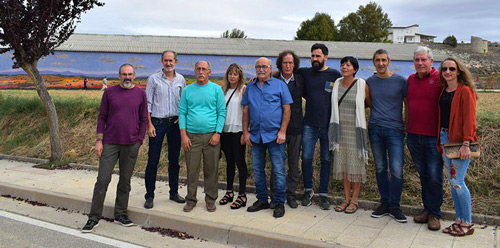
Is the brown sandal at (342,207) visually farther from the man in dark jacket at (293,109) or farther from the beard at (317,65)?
the beard at (317,65)

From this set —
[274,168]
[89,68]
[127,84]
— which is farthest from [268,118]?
[89,68]

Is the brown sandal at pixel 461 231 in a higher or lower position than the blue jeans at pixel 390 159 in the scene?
lower

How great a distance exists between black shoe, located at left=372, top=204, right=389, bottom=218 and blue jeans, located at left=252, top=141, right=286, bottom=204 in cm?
126

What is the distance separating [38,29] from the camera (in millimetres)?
8773

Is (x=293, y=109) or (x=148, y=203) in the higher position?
(x=293, y=109)

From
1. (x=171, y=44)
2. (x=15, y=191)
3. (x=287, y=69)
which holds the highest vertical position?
(x=171, y=44)

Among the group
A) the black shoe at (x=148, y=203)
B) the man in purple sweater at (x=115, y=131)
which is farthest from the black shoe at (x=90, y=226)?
the black shoe at (x=148, y=203)

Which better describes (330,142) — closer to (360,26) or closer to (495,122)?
(495,122)

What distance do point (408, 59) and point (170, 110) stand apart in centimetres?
2909

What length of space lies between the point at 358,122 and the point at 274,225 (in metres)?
1.80

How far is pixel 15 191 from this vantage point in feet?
23.2

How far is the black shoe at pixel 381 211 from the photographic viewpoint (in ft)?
17.7

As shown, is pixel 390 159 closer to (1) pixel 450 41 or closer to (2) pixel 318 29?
(2) pixel 318 29

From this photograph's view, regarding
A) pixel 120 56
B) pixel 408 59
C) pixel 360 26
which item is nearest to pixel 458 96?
pixel 120 56
